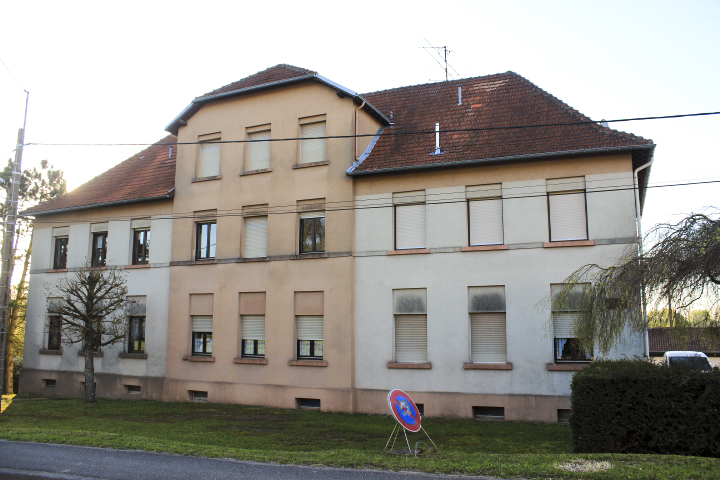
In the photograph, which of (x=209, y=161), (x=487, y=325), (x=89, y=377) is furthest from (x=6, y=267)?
(x=487, y=325)

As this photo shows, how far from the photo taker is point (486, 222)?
17.3m

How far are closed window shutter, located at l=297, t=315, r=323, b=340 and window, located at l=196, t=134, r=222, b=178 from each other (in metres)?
6.30

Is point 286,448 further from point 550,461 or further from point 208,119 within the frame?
point 208,119

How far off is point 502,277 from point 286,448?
7.82m

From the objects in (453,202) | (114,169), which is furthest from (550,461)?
(114,169)

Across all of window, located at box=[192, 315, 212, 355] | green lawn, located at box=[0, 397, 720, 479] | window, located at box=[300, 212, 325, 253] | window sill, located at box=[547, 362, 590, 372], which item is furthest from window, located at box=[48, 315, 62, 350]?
window sill, located at box=[547, 362, 590, 372]

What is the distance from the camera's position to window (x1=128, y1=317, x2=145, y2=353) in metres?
22.4

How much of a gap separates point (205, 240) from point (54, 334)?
8679 mm

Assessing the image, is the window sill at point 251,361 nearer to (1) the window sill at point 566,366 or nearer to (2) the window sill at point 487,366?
(2) the window sill at point 487,366

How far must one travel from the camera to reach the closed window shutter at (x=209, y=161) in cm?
2152

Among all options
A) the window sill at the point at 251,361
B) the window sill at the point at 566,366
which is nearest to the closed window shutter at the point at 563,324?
the window sill at the point at 566,366

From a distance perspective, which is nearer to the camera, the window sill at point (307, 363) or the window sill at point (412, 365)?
the window sill at point (412, 365)

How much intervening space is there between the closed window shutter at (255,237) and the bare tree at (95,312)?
4.81m

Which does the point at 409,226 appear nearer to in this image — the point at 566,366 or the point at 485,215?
the point at 485,215
